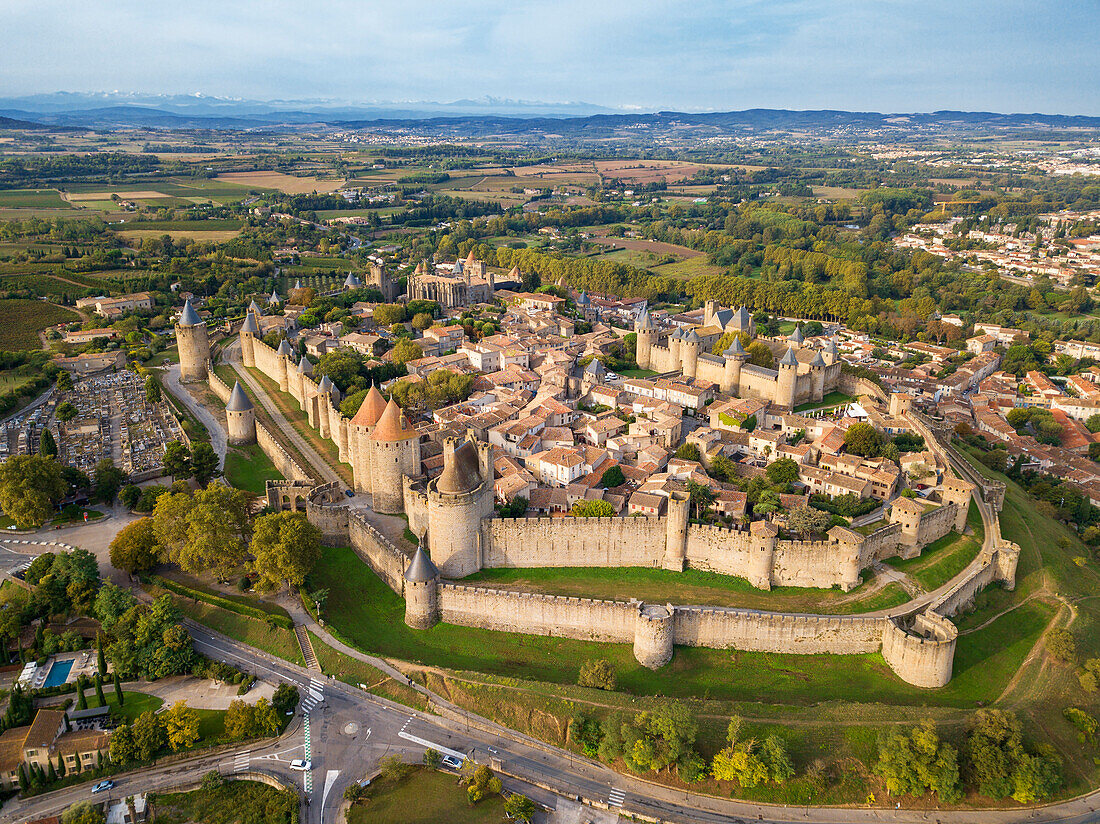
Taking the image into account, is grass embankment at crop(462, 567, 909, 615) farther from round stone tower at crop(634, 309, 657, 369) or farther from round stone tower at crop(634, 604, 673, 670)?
round stone tower at crop(634, 309, 657, 369)

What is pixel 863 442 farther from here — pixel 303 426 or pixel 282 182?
pixel 282 182

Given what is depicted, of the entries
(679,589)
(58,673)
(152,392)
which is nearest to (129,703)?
(58,673)

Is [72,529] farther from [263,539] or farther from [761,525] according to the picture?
[761,525]

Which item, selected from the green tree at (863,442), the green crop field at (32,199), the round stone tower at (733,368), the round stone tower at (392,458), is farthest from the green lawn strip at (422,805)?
the green crop field at (32,199)

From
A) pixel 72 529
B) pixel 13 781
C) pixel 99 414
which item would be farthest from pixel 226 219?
pixel 13 781

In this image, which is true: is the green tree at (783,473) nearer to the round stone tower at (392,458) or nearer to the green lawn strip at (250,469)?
the round stone tower at (392,458)

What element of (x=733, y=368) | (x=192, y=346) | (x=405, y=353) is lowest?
(x=192, y=346)
